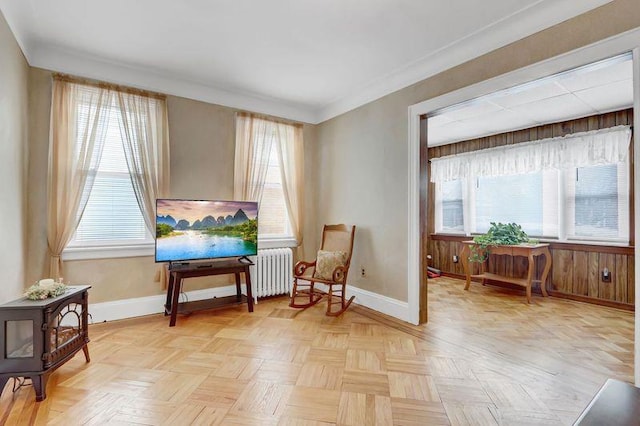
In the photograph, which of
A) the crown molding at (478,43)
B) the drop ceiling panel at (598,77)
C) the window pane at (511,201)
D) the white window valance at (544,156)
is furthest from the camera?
the window pane at (511,201)

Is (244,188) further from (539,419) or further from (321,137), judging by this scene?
(539,419)

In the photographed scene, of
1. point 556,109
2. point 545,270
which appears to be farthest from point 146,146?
point 545,270

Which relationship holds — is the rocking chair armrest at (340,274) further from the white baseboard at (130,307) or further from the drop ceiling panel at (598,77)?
the drop ceiling panel at (598,77)

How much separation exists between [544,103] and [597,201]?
1625 millimetres

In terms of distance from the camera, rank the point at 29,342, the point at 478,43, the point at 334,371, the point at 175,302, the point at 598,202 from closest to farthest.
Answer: the point at 29,342, the point at 334,371, the point at 478,43, the point at 175,302, the point at 598,202

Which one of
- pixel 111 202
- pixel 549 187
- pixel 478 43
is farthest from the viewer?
pixel 549 187

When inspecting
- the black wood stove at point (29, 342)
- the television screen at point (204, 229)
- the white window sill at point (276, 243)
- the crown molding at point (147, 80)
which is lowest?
the black wood stove at point (29, 342)

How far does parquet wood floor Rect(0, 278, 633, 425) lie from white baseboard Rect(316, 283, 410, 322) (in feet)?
0.43

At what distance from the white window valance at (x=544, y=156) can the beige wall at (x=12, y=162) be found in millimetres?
5988

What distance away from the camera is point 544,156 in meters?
4.53

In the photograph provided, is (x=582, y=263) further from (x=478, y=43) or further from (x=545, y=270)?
(x=478, y=43)

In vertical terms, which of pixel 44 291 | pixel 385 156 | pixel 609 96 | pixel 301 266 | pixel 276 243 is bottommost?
pixel 301 266

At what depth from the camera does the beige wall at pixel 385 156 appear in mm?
2283

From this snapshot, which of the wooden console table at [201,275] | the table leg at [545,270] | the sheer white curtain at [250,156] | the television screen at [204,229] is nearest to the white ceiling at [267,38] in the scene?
the sheer white curtain at [250,156]
